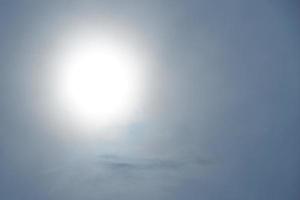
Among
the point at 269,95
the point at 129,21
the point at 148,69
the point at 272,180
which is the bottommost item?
the point at 272,180

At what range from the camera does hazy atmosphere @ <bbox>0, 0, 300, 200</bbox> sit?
2771mm

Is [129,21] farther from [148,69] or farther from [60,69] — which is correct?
[60,69]

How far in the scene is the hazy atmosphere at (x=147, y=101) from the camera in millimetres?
2771

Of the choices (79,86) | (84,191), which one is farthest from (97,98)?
(84,191)

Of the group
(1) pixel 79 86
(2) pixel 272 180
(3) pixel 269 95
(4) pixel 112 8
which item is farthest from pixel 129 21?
(2) pixel 272 180

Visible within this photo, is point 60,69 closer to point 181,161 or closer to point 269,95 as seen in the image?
point 181,161

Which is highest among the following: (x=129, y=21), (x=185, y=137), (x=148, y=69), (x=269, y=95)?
(x=129, y=21)

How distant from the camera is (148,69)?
2.85 metres

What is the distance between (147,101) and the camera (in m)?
2.83

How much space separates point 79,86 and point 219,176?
1100 mm

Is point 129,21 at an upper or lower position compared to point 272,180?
upper

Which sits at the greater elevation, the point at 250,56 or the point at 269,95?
the point at 250,56

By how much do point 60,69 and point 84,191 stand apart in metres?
0.81

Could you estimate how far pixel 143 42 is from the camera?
2.85m
